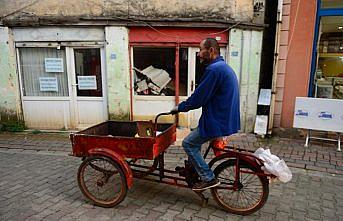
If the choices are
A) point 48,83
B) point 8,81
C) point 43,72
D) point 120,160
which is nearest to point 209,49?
point 120,160

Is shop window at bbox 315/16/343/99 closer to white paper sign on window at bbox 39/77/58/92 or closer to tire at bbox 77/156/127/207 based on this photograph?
tire at bbox 77/156/127/207

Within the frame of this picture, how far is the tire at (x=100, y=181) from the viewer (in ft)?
11.7

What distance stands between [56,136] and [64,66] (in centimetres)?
183

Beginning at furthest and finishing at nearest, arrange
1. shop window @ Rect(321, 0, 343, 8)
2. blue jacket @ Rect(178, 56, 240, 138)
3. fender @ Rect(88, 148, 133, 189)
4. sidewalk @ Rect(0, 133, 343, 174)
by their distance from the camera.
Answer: shop window @ Rect(321, 0, 343, 8) < sidewalk @ Rect(0, 133, 343, 174) < fender @ Rect(88, 148, 133, 189) < blue jacket @ Rect(178, 56, 240, 138)

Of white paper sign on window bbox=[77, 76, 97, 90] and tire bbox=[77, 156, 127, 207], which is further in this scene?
white paper sign on window bbox=[77, 76, 97, 90]

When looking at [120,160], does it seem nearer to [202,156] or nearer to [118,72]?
[202,156]

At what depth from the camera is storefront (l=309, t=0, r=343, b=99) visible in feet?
21.2

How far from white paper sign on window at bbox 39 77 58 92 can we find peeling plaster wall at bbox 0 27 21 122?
0.62 meters

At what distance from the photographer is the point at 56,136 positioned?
6.99 m

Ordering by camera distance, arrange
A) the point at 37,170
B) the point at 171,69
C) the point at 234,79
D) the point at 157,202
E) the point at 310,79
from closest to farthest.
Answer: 1. the point at 234,79
2. the point at 157,202
3. the point at 37,170
4. the point at 310,79
5. the point at 171,69

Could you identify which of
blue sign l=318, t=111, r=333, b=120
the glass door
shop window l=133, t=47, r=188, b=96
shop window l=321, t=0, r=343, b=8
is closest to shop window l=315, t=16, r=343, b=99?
shop window l=321, t=0, r=343, b=8

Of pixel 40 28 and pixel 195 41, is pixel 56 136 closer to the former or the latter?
pixel 40 28

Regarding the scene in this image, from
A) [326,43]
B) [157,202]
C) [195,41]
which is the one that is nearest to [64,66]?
[195,41]

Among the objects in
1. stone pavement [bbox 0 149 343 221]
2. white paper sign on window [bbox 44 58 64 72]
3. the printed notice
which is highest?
white paper sign on window [bbox 44 58 64 72]
